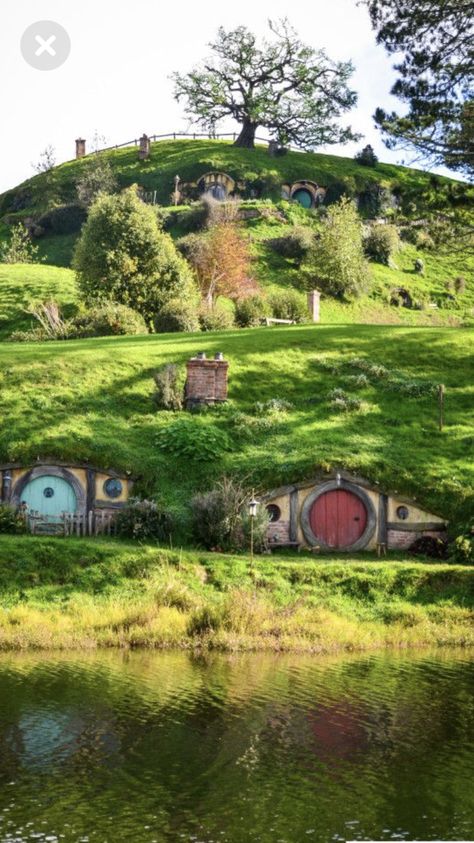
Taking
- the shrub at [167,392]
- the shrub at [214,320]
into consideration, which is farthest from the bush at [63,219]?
the shrub at [167,392]

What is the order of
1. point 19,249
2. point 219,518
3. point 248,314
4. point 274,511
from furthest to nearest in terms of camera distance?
point 19,249 → point 248,314 → point 274,511 → point 219,518

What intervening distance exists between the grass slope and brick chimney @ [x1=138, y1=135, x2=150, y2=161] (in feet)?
215

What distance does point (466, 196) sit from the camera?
155 feet

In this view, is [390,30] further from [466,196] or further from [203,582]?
[203,582]

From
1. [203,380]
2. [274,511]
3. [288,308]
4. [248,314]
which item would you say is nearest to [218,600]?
[274,511]

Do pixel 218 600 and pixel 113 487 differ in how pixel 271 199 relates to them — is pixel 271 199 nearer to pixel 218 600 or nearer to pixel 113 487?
pixel 113 487

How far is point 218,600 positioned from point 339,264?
54.4 m

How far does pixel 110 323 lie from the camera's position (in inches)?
2325

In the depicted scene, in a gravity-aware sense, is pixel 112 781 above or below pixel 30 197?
below

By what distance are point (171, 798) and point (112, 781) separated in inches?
49.3

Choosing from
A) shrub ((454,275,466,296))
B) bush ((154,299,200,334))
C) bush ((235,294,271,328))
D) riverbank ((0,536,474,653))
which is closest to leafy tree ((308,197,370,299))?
shrub ((454,275,466,296))

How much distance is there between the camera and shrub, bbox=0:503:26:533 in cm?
3572

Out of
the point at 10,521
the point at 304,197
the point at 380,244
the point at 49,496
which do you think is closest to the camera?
the point at 10,521

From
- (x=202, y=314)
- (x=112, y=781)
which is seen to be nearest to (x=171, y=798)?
(x=112, y=781)
